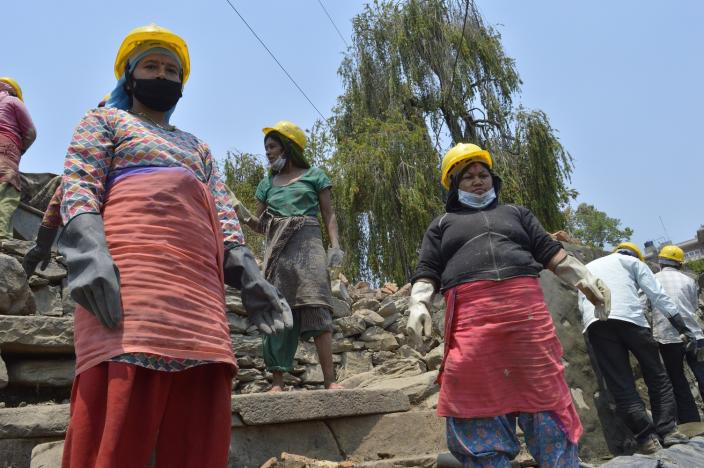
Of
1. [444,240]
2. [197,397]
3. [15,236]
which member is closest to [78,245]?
[197,397]

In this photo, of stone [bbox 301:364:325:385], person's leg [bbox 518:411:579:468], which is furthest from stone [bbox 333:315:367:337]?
person's leg [bbox 518:411:579:468]

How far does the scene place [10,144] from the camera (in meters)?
5.21

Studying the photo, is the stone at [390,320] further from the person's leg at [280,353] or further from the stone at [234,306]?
the person's leg at [280,353]

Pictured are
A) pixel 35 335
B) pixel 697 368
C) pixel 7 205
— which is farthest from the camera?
pixel 697 368

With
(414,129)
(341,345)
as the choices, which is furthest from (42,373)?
(414,129)

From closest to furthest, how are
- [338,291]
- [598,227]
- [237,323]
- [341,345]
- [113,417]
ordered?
[113,417] → [237,323] → [341,345] → [338,291] → [598,227]

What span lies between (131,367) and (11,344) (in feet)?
8.11

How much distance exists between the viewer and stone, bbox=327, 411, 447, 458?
3.50 meters

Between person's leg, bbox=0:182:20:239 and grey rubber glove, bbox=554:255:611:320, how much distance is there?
158 inches

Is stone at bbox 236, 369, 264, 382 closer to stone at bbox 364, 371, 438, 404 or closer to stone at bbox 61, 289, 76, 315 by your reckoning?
stone at bbox 364, 371, 438, 404

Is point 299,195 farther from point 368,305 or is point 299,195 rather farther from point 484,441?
point 368,305

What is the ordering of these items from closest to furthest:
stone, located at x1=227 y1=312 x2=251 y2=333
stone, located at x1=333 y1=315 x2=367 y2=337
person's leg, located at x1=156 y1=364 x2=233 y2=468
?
person's leg, located at x1=156 y1=364 x2=233 y2=468
stone, located at x1=227 y1=312 x2=251 y2=333
stone, located at x1=333 y1=315 x2=367 y2=337

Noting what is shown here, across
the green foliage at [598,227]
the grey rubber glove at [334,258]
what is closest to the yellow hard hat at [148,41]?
the grey rubber glove at [334,258]

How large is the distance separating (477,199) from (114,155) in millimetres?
1847
